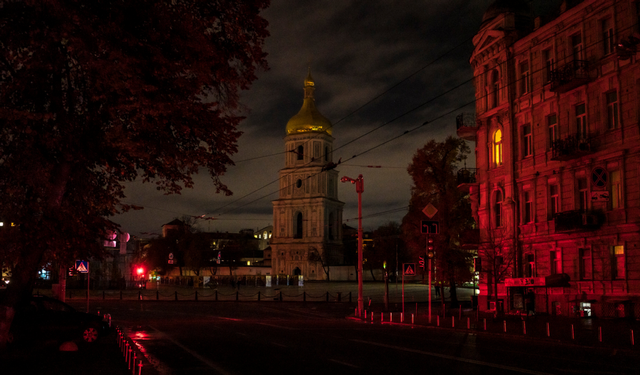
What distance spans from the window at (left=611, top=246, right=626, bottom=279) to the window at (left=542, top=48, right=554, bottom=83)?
29.1 feet

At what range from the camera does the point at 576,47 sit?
2969 cm

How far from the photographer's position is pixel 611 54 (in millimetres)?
27312

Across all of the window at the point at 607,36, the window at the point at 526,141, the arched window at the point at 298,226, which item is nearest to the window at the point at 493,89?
Answer: the window at the point at 526,141

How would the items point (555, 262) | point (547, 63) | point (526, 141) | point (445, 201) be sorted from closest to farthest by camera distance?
point (555, 262)
point (547, 63)
point (526, 141)
point (445, 201)

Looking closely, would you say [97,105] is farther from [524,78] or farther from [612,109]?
[524,78]

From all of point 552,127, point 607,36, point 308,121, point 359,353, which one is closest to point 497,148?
point 552,127

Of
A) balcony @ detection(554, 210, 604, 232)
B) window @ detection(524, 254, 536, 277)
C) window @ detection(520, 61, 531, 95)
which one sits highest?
window @ detection(520, 61, 531, 95)

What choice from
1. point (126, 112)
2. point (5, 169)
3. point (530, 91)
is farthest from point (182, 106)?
point (530, 91)

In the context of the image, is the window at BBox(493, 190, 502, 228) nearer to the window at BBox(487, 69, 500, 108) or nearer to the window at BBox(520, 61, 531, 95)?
the window at BBox(487, 69, 500, 108)

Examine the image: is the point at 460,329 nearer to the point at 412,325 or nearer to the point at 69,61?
the point at 412,325

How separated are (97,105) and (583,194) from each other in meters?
22.9

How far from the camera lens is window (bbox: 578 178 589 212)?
96.1ft

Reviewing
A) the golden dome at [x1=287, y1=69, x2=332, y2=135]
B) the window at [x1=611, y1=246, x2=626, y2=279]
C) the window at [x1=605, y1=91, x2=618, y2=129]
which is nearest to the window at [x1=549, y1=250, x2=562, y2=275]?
the window at [x1=611, y1=246, x2=626, y2=279]

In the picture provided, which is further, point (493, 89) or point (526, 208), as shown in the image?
point (493, 89)
